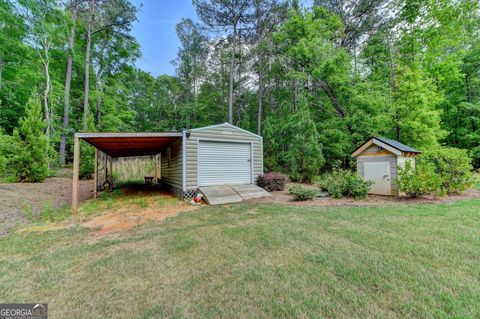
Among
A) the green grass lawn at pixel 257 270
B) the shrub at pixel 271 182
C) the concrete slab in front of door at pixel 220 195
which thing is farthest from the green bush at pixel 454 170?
the concrete slab in front of door at pixel 220 195

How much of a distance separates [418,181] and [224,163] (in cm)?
603

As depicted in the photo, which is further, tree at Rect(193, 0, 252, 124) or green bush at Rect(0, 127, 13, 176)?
tree at Rect(193, 0, 252, 124)

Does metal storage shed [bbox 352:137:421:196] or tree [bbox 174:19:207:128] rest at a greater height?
tree [bbox 174:19:207:128]

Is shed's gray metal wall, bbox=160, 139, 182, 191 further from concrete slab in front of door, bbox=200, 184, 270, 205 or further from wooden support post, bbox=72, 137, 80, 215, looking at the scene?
wooden support post, bbox=72, 137, 80, 215

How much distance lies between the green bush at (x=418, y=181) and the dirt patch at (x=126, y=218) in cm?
617

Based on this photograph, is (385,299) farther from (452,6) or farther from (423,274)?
(452,6)

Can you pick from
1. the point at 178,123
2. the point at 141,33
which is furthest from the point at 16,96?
the point at 178,123

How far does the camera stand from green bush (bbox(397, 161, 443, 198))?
5664mm

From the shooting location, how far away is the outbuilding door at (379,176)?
6523mm

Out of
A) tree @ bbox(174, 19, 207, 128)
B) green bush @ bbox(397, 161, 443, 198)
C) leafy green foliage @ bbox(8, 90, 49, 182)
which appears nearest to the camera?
green bush @ bbox(397, 161, 443, 198)

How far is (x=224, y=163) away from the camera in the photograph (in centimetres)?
771

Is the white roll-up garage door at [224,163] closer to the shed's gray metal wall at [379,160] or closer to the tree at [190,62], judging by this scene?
the shed's gray metal wall at [379,160]

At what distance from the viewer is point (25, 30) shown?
10.7m

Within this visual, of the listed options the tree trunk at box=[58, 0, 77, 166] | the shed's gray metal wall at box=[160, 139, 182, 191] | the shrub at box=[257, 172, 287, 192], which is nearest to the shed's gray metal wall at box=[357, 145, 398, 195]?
the shrub at box=[257, 172, 287, 192]
